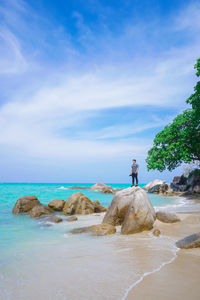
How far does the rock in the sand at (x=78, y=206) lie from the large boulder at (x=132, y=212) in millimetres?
5704

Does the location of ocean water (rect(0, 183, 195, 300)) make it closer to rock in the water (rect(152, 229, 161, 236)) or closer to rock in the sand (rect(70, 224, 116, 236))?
rock in the water (rect(152, 229, 161, 236))

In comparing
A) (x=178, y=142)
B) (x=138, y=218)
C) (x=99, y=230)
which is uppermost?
(x=178, y=142)

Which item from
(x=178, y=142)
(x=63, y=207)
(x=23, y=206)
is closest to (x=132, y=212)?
(x=63, y=207)

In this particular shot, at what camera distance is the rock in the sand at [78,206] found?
14.9 meters

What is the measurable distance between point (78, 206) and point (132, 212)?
780 centimetres

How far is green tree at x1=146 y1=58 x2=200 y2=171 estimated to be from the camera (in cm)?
2045

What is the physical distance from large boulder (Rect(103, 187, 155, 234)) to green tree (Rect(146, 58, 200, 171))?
11.9 m

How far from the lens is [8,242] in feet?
24.2

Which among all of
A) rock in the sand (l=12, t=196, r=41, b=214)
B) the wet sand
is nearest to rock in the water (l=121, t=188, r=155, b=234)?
the wet sand

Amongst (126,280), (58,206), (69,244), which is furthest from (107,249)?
(58,206)

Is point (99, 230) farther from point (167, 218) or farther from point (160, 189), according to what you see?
point (160, 189)

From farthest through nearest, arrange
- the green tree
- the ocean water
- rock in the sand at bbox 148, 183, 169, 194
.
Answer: rock in the sand at bbox 148, 183, 169, 194
the green tree
the ocean water

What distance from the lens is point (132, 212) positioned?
316 inches

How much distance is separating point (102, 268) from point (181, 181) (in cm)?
3438
